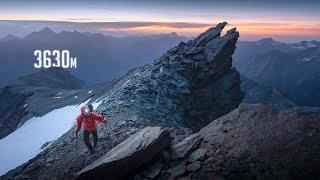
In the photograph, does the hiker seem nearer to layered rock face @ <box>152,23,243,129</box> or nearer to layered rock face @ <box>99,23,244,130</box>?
layered rock face @ <box>99,23,244,130</box>

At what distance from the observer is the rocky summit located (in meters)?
20.9

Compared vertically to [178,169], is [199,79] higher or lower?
lower

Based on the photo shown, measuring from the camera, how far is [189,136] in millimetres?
16969

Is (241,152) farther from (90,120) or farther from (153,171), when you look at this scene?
(90,120)

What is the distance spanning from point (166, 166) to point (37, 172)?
10.4 meters

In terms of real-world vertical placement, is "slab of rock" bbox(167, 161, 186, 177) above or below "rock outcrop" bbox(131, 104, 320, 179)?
below

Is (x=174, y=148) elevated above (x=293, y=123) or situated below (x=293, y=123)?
below

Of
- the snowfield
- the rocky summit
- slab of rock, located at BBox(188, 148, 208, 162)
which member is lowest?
the snowfield


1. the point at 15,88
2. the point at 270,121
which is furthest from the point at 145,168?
the point at 15,88

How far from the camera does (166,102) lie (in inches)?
1436

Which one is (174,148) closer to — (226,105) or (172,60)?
(172,60)

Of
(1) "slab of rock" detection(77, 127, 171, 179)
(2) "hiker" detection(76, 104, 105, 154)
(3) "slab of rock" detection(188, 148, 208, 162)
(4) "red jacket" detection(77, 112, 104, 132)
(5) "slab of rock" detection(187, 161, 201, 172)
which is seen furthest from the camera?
(4) "red jacket" detection(77, 112, 104, 132)

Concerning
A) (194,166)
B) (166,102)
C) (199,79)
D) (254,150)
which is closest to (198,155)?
(194,166)

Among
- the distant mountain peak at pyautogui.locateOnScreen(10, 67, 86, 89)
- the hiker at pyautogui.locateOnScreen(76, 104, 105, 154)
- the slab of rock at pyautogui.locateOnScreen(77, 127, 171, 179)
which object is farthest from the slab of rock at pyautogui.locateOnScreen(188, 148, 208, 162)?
the distant mountain peak at pyautogui.locateOnScreen(10, 67, 86, 89)
